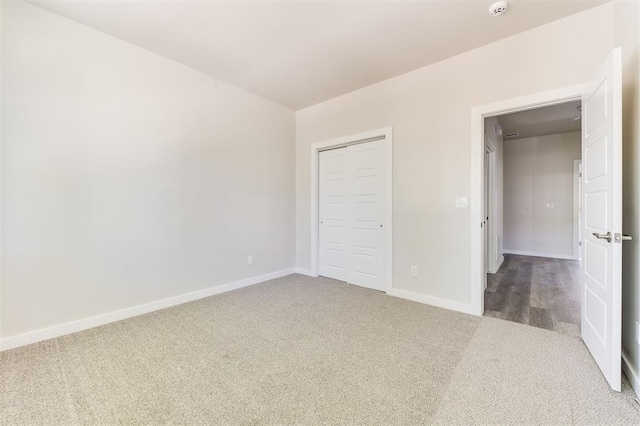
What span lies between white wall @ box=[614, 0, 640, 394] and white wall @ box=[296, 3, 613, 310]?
1.10 feet

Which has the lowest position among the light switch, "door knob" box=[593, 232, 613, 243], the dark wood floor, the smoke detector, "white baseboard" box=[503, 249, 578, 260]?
the dark wood floor

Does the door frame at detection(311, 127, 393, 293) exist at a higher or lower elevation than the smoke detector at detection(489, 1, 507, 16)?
lower

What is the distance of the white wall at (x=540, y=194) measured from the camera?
233 inches

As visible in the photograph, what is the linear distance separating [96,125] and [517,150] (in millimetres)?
8093

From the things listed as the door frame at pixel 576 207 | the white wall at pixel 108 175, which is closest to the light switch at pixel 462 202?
the white wall at pixel 108 175

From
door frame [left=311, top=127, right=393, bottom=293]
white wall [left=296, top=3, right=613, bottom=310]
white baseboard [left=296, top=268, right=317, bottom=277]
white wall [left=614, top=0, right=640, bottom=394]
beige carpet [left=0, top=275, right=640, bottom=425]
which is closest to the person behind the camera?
beige carpet [left=0, top=275, right=640, bottom=425]

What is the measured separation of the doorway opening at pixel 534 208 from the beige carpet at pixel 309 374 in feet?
4.26

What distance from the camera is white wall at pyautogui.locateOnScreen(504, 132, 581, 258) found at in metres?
5.91

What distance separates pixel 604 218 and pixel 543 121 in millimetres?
4263

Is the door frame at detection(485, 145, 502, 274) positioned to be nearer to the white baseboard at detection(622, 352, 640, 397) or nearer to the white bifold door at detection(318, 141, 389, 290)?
the white bifold door at detection(318, 141, 389, 290)

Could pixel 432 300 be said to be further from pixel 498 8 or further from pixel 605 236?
pixel 498 8

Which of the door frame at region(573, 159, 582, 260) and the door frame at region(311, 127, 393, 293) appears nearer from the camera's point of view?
the door frame at region(311, 127, 393, 293)

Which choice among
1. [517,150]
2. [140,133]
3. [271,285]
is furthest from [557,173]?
[140,133]

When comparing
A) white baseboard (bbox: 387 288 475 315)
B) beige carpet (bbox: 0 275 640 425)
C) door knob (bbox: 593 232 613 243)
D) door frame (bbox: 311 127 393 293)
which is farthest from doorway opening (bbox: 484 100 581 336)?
door knob (bbox: 593 232 613 243)
